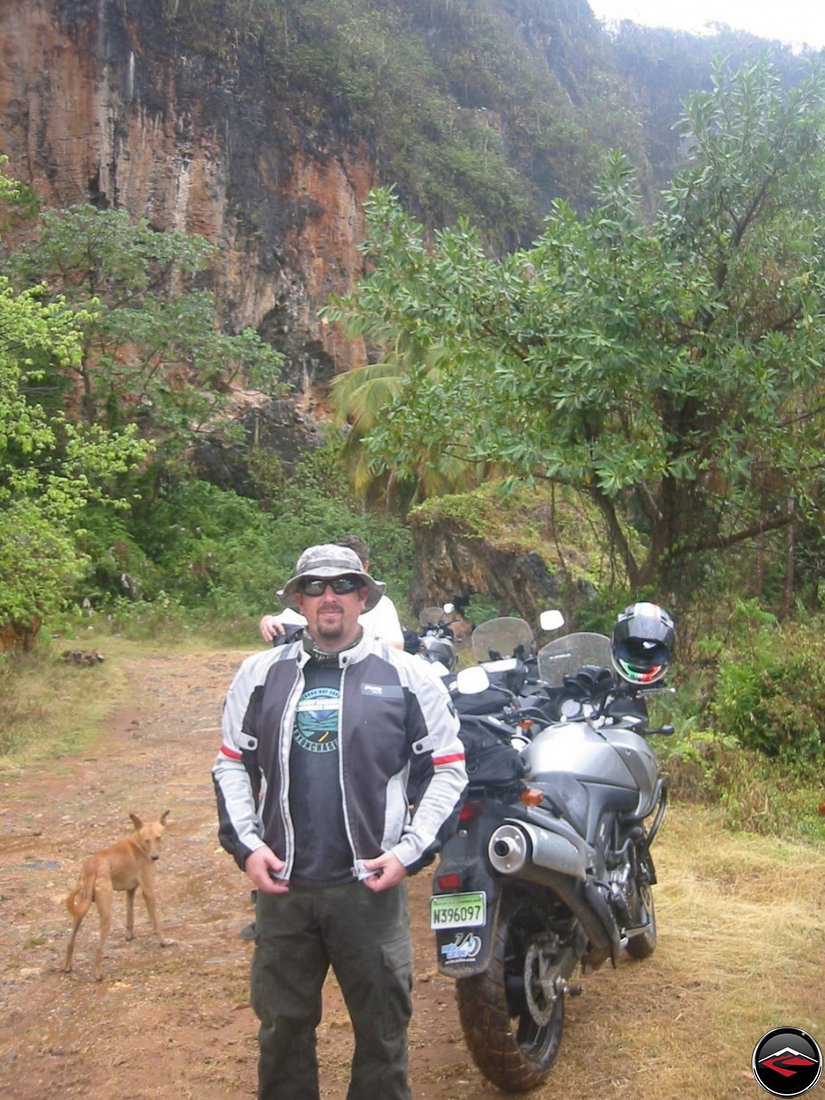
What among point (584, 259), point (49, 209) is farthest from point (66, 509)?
point (49, 209)

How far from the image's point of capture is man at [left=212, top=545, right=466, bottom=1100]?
2.77 metres

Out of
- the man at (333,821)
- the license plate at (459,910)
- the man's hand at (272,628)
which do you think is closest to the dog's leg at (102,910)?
the man's hand at (272,628)

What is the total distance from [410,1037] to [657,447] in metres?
5.39

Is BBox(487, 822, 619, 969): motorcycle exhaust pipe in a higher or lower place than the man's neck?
lower

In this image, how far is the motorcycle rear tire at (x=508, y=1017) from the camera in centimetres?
325

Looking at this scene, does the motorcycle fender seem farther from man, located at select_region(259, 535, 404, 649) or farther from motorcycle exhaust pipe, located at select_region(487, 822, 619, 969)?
man, located at select_region(259, 535, 404, 649)

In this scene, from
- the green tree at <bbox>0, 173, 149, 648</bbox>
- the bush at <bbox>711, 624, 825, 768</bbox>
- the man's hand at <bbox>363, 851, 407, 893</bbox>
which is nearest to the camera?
the man's hand at <bbox>363, 851, 407, 893</bbox>

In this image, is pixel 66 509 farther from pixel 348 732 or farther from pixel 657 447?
pixel 348 732

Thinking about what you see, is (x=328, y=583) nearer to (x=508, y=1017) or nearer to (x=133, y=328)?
(x=508, y=1017)

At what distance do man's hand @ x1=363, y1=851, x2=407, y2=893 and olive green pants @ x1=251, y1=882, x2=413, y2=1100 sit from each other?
0.08 m

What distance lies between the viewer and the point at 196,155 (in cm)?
2652

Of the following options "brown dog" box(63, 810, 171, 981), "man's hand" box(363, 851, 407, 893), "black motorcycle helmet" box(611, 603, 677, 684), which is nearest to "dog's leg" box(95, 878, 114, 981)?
"brown dog" box(63, 810, 171, 981)

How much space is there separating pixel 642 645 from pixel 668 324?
4446 millimetres

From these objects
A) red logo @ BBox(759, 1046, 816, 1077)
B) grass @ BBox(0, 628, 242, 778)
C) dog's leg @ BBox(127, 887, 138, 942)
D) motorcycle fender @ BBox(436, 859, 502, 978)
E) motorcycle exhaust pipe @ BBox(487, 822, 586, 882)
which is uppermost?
motorcycle exhaust pipe @ BBox(487, 822, 586, 882)
